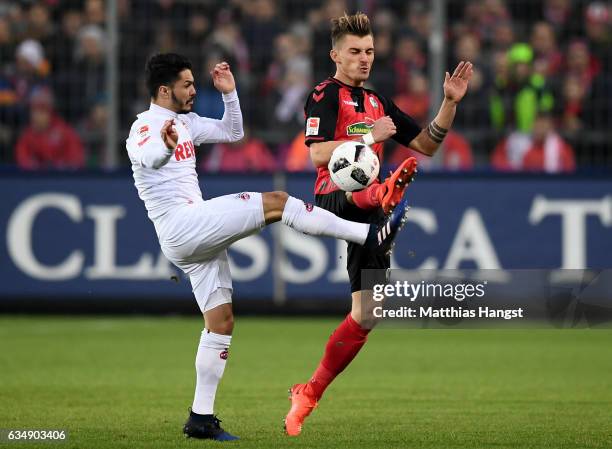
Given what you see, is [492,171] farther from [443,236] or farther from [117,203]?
[117,203]

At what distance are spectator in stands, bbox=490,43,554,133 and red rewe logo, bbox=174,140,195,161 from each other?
8960 millimetres

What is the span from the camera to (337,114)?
7.65 m

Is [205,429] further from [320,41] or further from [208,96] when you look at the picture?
[320,41]

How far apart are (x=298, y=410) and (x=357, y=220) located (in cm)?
120

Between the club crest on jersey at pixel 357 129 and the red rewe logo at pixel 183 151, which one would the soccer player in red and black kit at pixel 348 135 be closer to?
the club crest on jersey at pixel 357 129

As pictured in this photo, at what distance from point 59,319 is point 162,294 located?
1.33m

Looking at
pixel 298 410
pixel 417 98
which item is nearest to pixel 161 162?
pixel 298 410

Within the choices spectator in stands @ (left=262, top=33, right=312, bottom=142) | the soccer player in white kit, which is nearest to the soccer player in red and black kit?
the soccer player in white kit

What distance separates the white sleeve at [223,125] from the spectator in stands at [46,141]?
8.26m

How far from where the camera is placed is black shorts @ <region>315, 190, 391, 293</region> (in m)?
7.67

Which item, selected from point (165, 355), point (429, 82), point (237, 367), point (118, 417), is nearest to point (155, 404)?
point (118, 417)

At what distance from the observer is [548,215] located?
14852 mm

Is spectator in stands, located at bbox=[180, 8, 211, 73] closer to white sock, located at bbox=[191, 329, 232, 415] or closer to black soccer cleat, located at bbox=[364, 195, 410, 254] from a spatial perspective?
white sock, located at bbox=[191, 329, 232, 415]

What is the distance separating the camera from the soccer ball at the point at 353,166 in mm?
7371
